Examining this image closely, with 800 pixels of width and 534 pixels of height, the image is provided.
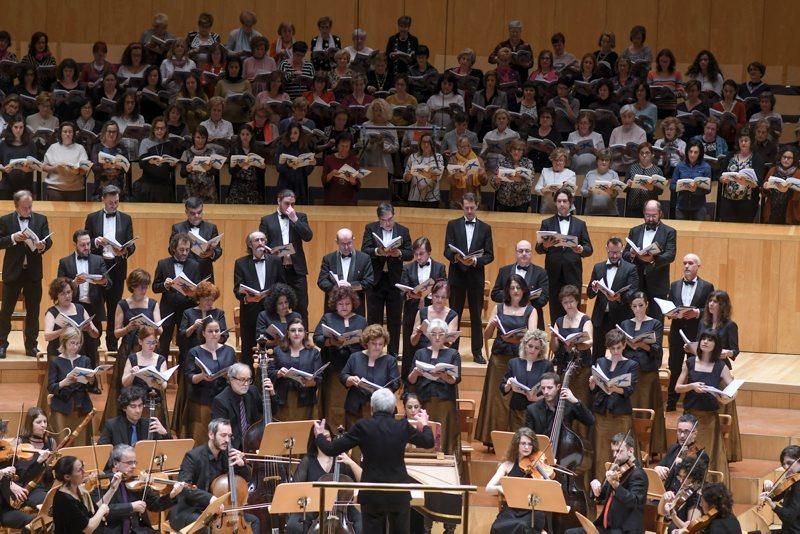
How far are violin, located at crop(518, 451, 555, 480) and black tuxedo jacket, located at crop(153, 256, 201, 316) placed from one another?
3.24 m

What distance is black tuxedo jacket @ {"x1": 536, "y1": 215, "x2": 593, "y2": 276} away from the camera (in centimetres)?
1177

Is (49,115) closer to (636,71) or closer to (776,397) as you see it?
(636,71)

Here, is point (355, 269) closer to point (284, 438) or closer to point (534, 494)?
point (284, 438)

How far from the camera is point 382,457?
8484 mm

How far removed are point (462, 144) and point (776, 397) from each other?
332cm

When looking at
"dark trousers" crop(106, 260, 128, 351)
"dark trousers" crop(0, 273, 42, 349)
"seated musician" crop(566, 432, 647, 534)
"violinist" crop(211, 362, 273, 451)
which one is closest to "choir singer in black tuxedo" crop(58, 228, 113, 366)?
"dark trousers" crop(106, 260, 128, 351)

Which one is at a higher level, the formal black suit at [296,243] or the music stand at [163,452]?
the formal black suit at [296,243]

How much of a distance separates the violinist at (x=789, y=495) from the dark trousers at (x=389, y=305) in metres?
3.49

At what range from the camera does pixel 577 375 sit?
10.8 meters

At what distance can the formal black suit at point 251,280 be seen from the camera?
37.2 feet

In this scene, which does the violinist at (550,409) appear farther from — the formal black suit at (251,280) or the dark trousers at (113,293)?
the dark trousers at (113,293)

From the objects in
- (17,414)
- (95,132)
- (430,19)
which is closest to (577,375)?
(17,414)

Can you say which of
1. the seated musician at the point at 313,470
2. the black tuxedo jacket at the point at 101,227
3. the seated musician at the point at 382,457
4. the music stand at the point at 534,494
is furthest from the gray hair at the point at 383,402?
the black tuxedo jacket at the point at 101,227

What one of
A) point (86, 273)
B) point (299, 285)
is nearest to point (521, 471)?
point (299, 285)
